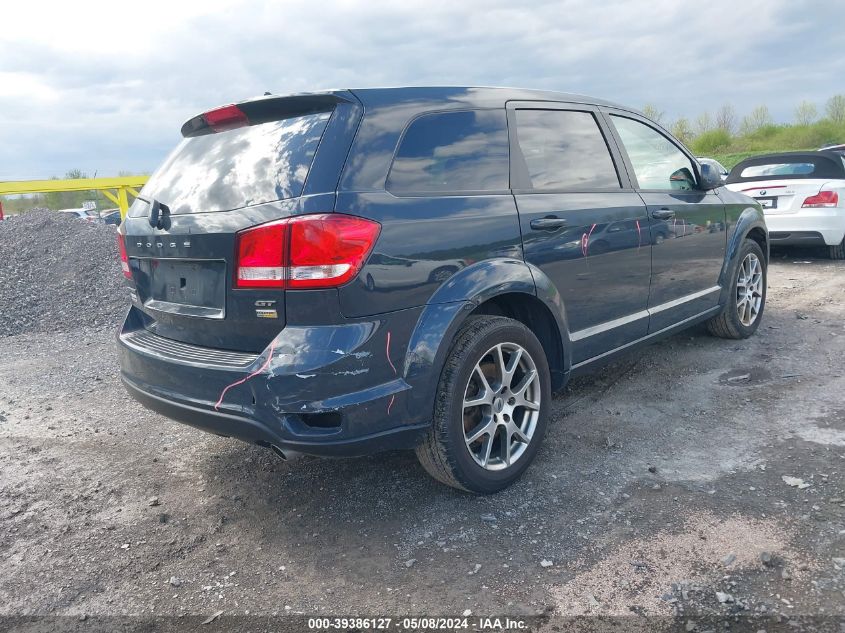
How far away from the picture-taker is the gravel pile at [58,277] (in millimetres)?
7777

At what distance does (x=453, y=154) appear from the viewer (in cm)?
319

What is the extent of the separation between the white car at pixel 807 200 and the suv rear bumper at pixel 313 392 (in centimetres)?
768

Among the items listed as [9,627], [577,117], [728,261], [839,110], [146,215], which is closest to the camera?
[9,627]

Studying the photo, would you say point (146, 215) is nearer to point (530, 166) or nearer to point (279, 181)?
point (279, 181)

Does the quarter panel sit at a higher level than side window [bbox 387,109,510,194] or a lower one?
lower

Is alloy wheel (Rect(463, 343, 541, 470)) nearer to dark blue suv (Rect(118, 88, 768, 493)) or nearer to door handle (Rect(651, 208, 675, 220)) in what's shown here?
dark blue suv (Rect(118, 88, 768, 493))

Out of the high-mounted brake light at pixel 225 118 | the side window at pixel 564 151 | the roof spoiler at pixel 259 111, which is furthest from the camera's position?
the side window at pixel 564 151

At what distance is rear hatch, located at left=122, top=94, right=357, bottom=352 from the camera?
8.93ft

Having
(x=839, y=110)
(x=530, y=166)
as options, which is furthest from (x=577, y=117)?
(x=839, y=110)

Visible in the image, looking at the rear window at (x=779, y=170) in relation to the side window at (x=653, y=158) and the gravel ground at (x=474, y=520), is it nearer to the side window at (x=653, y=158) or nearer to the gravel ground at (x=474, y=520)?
the side window at (x=653, y=158)

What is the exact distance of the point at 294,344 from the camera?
264 centimetres

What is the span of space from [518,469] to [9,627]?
7.18ft

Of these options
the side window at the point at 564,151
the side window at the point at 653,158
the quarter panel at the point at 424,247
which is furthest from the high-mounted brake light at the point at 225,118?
the side window at the point at 653,158

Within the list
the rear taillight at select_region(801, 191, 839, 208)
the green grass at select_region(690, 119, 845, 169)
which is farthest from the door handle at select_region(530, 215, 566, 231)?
the green grass at select_region(690, 119, 845, 169)
